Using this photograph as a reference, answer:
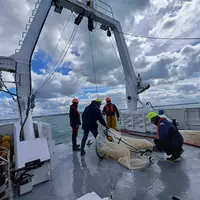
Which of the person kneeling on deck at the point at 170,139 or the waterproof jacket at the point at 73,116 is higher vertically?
the waterproof jacket at the point at 73,116

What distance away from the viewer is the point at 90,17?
4.48 meters

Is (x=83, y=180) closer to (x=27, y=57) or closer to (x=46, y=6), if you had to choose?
(x=27, y=57)

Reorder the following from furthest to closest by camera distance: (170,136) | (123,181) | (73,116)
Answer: (73,116) → (170,136) → (123,181)

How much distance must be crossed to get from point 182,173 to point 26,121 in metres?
2.72

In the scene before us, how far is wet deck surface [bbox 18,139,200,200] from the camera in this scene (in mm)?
1574

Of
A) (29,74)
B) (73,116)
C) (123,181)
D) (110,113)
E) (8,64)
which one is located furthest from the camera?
(110,113)

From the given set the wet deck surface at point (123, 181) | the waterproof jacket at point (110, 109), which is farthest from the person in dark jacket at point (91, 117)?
the waterproof jacket at point (110, 109)

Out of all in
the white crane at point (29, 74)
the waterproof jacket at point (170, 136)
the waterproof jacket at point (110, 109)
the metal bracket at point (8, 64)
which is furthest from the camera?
the waterproof jacket at point (110, 109)

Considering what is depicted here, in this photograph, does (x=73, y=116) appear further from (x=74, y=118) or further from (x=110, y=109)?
(x=110, y=109)

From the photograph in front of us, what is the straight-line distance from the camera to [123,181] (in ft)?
6.08

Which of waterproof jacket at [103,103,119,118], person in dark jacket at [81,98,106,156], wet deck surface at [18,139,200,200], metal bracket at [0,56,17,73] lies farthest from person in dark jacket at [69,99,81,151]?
metal bracket at [0,56,17,73]

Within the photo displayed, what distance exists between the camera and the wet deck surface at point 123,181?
157 centimetres

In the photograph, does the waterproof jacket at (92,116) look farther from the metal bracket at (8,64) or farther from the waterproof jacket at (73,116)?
the metal bracket at (8,64)

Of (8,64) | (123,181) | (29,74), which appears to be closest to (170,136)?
(123,181)
